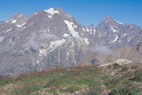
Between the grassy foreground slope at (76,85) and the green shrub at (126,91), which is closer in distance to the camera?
the green shrub at (126,91)

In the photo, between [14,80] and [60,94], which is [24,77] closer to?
[14,80]

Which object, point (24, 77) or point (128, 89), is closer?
point (128, 89)

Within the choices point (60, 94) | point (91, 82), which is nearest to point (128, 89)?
point (60, 94)

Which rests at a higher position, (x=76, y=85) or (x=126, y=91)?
(x=76, y=85)

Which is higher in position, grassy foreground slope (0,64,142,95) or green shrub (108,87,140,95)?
grassy foreground slope (0,64,142,95)

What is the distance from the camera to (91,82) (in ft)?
65.3

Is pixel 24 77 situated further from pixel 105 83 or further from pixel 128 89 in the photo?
pixel 128 89

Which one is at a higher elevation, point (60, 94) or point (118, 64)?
point (118, 64)

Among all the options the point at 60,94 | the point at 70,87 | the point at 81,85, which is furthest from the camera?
the point at 81,85

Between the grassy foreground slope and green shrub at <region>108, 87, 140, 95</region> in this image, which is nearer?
green shrub at <region>108, 87, 140, 95</region>

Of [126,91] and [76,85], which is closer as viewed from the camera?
[126,91]

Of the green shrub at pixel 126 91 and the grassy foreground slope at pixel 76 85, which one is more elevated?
the grassy foreground slope at pixel 76 85

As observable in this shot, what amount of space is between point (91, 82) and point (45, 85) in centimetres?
299

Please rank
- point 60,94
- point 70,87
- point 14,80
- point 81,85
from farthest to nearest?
1. point 14,80
2. point 81,85
3. point 70,87
4. point 60,94
